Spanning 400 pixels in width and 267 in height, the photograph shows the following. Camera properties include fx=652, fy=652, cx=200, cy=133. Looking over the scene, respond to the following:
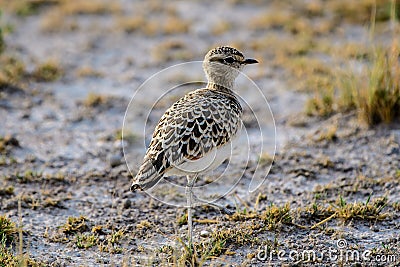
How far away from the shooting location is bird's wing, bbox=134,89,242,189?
16.7 feet

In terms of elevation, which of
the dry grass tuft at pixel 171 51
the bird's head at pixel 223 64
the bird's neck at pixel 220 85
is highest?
the dry grass tuft at pixel 171 51

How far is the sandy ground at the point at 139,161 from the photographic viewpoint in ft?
18.3

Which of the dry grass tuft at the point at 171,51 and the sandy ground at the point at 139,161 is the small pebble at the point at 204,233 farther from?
the dry grass tuft at the point at 171,51

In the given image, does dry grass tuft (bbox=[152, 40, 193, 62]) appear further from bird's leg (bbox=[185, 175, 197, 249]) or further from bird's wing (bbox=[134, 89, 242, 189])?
bird's leg (bbox=[185, 175, 197, 249])

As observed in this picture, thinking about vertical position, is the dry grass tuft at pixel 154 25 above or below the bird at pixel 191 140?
above

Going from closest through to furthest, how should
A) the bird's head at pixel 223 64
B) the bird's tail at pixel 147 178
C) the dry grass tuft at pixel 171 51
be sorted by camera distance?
the bird's tail at pixel 147 178
the bird's head at pixel 223 64
the dry grass tuft at pixel 171 51

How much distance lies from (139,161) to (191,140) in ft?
7.57

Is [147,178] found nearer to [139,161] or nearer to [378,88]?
[139,161]

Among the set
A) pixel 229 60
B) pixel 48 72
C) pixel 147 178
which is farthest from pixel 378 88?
pixel 48 72

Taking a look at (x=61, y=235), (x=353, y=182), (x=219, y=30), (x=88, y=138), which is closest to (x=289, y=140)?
(x=353, y=182)

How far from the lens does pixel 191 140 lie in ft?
17.0

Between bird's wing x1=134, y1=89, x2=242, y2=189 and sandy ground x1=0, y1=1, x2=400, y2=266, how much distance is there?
734mm

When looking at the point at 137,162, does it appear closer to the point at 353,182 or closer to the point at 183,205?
the point at 183,205

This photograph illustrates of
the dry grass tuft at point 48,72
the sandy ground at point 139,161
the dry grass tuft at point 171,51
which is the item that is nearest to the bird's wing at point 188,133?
the sandy ground at point 139,161
